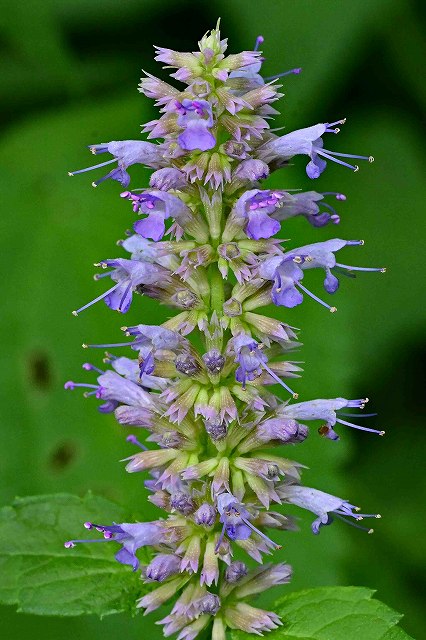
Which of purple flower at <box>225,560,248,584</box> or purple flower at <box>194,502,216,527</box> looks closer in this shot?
purple flower at <box>194,502,216,527</box>

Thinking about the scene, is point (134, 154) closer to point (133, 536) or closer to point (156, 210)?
point (156, 210)

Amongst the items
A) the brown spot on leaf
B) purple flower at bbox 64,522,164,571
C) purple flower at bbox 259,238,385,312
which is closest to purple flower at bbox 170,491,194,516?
purple flower at bbox 64,522,164,571

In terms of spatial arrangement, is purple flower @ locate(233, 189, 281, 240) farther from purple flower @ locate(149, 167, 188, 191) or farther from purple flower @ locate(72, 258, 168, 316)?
purple flower @ locate(72, 258, 168, 316)

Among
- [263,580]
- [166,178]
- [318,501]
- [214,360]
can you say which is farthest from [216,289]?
[263,580]

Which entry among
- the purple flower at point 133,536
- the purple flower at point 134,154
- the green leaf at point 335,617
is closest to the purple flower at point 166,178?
the purple flower at point 134,154

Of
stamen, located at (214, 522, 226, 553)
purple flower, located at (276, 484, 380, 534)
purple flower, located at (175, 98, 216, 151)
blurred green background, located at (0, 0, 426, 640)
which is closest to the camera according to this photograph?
purple flower, located at (175, 98, 216, 151)

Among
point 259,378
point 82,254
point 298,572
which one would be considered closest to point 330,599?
point 259,378

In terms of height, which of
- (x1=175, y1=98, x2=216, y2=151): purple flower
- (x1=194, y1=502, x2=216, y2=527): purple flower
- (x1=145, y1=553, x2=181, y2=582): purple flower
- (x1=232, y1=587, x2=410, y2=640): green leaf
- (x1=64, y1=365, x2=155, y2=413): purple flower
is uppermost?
(x1=175, y1=98, x2=216, y2=151): purple flower
